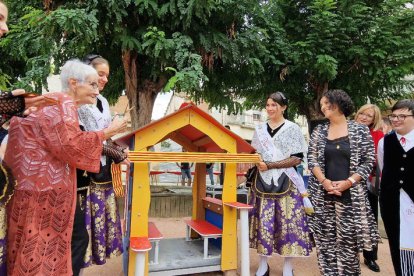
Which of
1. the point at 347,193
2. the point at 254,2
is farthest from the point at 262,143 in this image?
the point at 254,2

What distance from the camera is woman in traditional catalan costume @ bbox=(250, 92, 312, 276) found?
2.98m

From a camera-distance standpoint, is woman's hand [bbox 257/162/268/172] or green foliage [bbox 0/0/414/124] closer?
woman's hand [bbox 257/162/268/172]

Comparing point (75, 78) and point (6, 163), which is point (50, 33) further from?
point (6, 163)

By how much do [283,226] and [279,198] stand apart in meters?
0.28

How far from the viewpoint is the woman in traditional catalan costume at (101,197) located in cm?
230

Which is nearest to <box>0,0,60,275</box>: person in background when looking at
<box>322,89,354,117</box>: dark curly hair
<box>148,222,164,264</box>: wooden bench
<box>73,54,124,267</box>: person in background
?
<box>73,54,124,267</box>: person in background

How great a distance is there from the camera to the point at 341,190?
249 centimetres

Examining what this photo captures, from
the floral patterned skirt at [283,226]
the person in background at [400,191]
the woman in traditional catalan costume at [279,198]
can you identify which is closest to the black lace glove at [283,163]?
the woman in traditional catalan costume at [279,198]

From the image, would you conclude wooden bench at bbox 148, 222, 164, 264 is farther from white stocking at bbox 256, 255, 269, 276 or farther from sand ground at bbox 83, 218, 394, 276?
white stocking at bbox 256, 255, 269, 276

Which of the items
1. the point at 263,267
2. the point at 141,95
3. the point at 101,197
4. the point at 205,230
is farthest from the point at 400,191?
the point at 141,95

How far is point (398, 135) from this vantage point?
2.47 meters

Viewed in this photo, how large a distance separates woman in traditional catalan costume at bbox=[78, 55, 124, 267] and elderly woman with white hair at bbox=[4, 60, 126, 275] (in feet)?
2.23

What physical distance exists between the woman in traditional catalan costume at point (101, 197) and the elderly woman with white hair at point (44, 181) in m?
0.68

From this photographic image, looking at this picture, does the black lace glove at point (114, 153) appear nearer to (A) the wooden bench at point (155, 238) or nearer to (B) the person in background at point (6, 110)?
(A) the wooden bench at point (155, 238)
